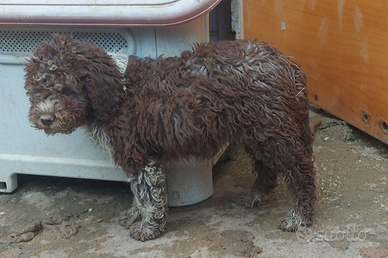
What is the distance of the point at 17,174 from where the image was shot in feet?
15.3

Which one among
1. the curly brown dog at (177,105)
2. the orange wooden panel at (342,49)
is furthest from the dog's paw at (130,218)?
the orange wooden panel at (342,49)

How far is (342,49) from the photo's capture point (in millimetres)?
4664

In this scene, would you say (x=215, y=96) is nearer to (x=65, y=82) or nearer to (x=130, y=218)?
(x=65, y=82)

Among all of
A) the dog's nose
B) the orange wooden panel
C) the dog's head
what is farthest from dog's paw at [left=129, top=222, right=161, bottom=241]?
the orange wooden panel

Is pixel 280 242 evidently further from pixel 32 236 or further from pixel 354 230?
pixel 32 236

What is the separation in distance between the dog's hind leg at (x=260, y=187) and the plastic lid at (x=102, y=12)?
57.7 inches

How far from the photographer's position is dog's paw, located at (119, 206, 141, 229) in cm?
370

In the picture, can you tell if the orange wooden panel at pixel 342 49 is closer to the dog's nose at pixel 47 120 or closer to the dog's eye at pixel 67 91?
the dog's eye at pixel 67 91

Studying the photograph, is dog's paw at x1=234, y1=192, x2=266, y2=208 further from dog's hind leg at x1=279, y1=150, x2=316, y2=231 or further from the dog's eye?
the dog's eye

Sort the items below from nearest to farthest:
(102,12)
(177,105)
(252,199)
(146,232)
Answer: (177,105)
(102,12)
(146,232)
(252,199)

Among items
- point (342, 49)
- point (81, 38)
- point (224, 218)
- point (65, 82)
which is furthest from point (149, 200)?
point (342, 49)

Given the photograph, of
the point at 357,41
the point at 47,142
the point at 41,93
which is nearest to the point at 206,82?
the point at 41,93

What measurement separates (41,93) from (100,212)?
1443 millimetres

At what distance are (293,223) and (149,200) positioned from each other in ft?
3.76
